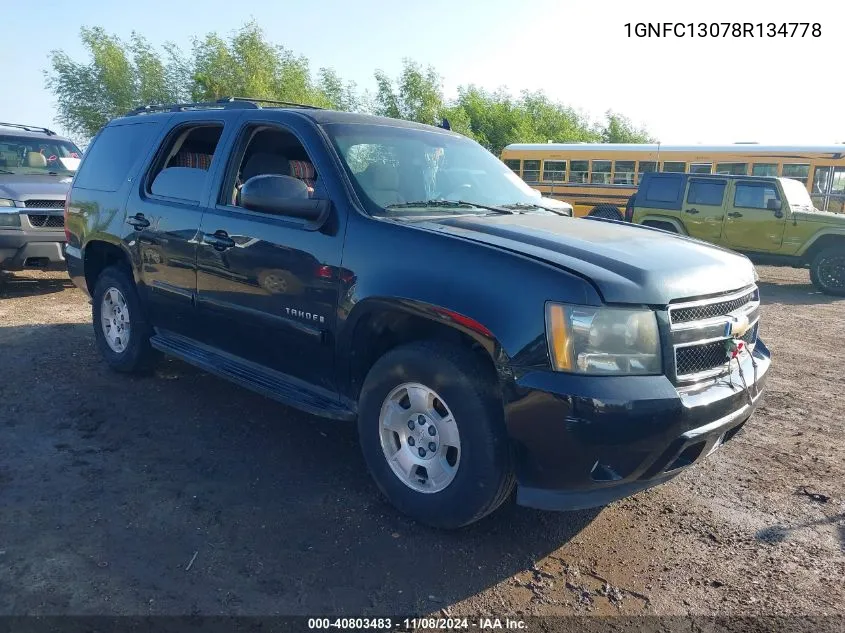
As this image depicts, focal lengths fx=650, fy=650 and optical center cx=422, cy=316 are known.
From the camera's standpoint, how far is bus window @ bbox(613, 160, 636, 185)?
18266 millimetres

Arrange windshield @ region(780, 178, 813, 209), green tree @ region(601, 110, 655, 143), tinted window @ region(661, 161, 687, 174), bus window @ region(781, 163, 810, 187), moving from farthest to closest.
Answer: green tree @ region(601, 110, 655, 143) < tinted window @ region(661, 161, 687, 174) < bus window @ region(781, 163, 810, 187) < windshield @ region(780, 178, 813, 209)

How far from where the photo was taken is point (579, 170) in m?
19.0

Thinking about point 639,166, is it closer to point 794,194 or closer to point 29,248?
point 794,194

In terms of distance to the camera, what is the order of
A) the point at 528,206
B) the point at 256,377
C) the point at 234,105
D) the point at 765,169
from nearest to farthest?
the point at 256,377, the point at 528,206, the point at 234,105, the point at 765,169

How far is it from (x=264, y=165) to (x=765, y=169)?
52.7 feet

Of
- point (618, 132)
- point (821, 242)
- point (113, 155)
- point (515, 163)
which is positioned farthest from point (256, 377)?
point (618, 132)

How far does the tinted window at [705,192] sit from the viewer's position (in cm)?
1241

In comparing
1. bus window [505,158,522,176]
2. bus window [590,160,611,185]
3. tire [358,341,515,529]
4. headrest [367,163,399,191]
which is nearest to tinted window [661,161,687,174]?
bus window [590,160,611,185]

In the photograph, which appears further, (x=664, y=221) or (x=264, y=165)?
(x=664, y=221)

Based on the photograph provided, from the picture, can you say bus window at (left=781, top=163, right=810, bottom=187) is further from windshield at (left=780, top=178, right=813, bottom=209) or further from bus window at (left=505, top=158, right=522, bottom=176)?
bus window at (left=505, top=158, right=522, bottom=176)

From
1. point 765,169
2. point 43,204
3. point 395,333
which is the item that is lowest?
point 395,333

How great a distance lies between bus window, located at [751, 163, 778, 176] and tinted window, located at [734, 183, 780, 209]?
5.25 m

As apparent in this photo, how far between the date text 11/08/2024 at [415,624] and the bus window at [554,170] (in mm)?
17983

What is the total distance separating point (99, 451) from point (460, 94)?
142ft
